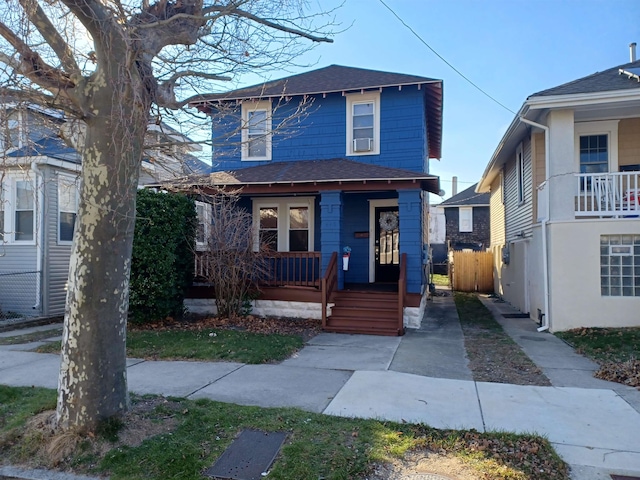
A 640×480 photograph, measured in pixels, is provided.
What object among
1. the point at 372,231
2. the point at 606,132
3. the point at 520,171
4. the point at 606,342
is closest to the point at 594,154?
the point at 606,132

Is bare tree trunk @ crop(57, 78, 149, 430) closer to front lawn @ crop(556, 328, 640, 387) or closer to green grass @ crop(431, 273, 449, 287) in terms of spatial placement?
front lawn @ crop(556, 328, 640, 387)

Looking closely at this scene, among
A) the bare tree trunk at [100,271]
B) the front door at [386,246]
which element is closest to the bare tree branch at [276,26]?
the bare tree trunk at [100,271]

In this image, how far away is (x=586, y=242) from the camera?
9719 millimetres

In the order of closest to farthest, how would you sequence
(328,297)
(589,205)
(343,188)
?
(328,297)
(589,205)
(343,188)

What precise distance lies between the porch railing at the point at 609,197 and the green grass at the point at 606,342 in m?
2.48

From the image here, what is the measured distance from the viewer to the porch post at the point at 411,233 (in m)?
10.8

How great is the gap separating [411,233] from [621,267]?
450 cm

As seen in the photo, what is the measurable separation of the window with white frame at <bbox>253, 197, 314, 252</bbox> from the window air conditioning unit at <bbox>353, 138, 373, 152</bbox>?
206 centimetres

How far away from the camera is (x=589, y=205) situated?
427 inches

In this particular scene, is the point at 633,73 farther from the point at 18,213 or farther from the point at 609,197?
the point at 18,213

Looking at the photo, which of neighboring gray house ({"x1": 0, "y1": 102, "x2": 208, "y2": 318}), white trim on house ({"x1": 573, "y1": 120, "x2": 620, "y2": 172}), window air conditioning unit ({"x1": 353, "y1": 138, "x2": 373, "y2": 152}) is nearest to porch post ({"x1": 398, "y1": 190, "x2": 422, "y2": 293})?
window air conditioning unit ({"x1": 353, "y1": 138, "x2": 373, "y2": 152})

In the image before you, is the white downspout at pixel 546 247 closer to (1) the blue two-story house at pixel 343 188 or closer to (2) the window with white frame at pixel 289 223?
(1) the blue two-story house at pixel 343 188

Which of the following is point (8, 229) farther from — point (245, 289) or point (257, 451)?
point (257, 451)

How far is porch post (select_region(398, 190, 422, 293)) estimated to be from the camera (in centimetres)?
1075
